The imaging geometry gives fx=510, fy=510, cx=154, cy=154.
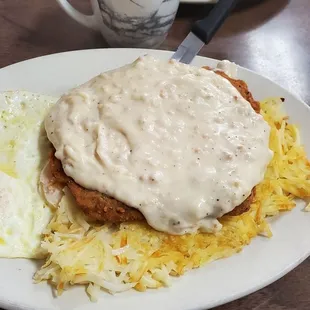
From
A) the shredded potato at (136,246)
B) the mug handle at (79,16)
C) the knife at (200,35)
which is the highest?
the knife at (200,35)

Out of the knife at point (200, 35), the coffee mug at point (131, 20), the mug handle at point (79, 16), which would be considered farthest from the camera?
the mug handle at point (79, 16)

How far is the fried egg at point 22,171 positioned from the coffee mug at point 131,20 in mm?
699

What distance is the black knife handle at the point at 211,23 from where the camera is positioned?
2.51 metres

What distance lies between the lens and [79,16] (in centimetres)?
287

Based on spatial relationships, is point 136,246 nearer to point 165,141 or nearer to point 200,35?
point 165,141

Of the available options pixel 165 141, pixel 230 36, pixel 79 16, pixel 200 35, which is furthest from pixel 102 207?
pixel 230 36

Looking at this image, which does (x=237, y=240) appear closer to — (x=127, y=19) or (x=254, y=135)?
(x=254, y=135)

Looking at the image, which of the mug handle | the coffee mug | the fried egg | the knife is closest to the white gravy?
the fried egg

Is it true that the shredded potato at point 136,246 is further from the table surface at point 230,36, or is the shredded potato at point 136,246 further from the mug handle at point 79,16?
the mug handle at point 79,16

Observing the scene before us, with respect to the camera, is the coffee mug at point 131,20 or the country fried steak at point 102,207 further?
the coffee mug at point 131,20

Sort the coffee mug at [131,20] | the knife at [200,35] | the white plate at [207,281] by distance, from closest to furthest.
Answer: the white plate at [207,281] < the knife at [200,35] < the coffee mug at [131,20]

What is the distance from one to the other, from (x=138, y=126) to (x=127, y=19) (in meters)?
0.95

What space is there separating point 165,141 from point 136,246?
16.1 inches

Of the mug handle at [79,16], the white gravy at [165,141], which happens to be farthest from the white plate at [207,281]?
the mug handle at [79,16]
